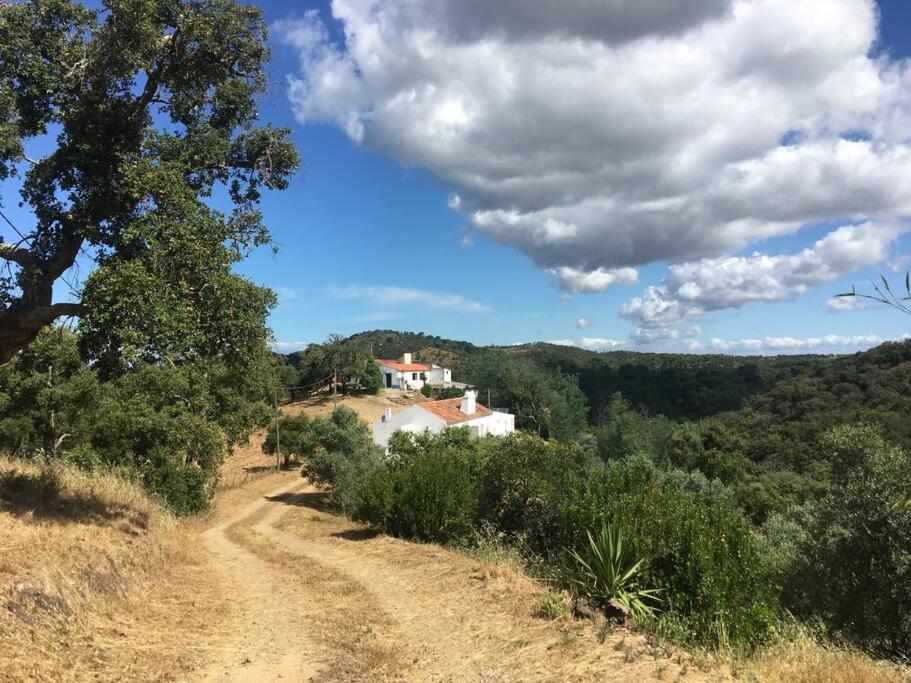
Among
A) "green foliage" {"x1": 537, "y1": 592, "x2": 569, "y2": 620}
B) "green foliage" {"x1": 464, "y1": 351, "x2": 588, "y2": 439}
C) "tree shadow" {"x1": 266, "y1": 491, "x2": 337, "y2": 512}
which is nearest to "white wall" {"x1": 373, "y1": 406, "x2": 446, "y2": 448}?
"tree shadow" {"x1": 266, "y1": 491, "x2": 337, "y2": 512}

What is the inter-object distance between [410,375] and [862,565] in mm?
84969

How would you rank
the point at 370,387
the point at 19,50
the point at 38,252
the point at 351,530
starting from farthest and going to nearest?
the point at 370,387, the point at 351,530, the point at 38,252, the point at 19,50

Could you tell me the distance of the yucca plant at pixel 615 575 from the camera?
6.21m

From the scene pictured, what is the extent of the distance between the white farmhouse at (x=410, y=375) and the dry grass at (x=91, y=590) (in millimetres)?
80027

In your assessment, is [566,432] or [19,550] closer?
[19,550]

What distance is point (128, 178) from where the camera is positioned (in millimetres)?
7984

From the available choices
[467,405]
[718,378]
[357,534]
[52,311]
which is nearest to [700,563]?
[52,311]

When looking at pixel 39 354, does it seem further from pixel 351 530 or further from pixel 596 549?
pixel 596 549

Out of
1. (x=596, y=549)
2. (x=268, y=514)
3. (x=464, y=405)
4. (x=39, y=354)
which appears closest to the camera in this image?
(x=596, y=549)

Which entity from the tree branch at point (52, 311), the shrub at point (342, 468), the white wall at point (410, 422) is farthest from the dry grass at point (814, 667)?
the white wall at point (410, 422)

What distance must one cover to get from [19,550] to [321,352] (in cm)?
6822

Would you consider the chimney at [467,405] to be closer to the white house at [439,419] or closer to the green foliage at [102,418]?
the white house at [439,419]

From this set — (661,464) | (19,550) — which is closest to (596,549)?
(19,550)

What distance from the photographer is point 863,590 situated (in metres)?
10.3
